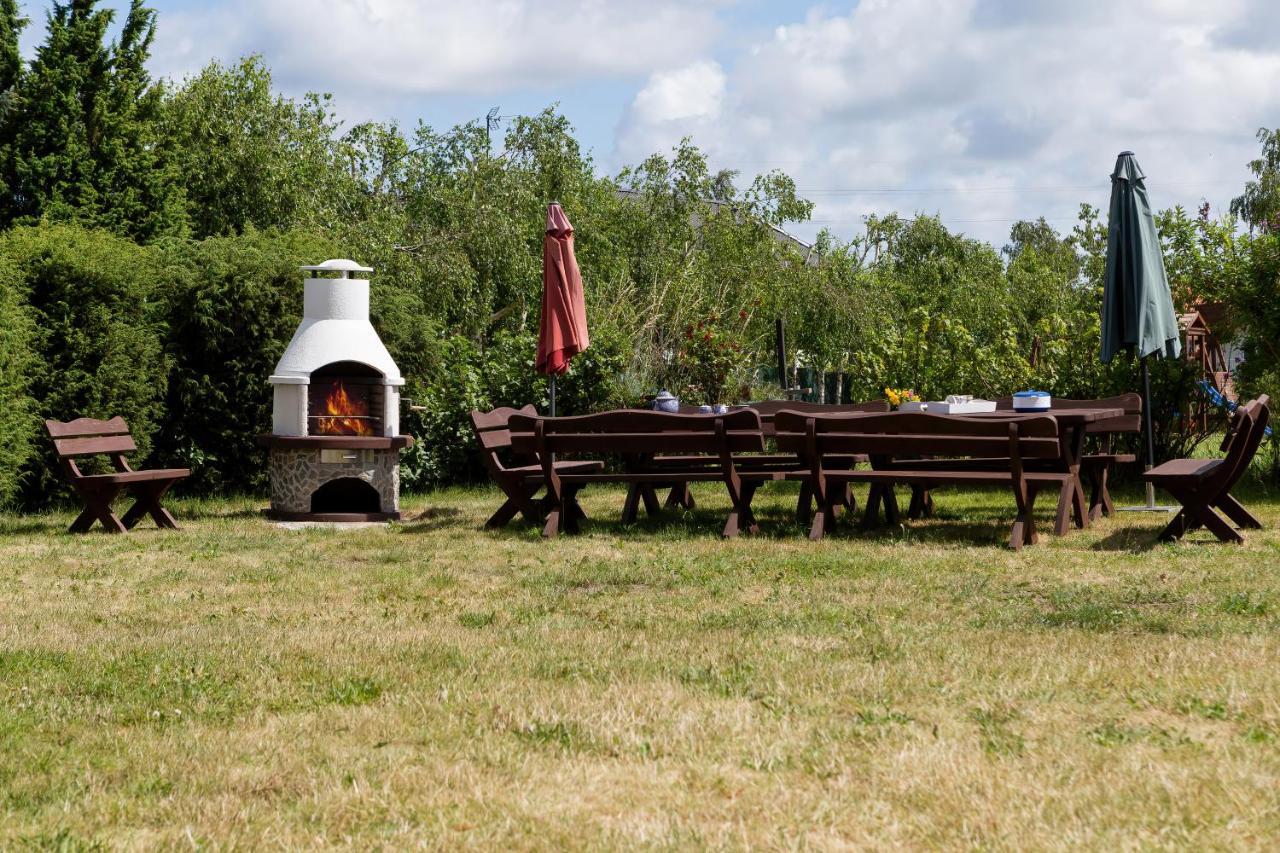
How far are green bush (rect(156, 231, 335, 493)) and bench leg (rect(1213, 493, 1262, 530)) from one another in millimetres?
8364

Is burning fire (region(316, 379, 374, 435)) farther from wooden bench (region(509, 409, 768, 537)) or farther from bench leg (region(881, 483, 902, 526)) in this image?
bench leg (region(881, 483, 902, 526))

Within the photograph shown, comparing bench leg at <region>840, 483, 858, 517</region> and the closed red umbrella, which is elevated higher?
the closed red umbrella

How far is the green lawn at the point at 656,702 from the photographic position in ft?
12.3

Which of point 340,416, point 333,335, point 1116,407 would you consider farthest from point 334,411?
point 1116,407

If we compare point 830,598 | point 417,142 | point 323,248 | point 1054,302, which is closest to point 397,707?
point 830,598

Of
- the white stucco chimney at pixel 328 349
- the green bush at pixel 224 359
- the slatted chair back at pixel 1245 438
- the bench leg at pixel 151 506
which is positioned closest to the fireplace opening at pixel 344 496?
the white stucco chimney at pixel 328 349

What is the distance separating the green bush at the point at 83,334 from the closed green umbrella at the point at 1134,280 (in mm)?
8424

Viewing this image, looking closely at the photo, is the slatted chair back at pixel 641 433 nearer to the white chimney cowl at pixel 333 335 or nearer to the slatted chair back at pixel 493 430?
the slatted chair back at pixel 493 430

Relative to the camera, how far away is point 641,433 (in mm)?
10250

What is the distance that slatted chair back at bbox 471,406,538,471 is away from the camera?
427 inches

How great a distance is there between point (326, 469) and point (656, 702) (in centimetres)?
733

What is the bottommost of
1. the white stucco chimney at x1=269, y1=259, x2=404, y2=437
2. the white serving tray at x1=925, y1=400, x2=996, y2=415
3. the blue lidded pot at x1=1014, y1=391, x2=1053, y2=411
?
the white serving tray at x1=925, y1=400, x2=996, y2=415

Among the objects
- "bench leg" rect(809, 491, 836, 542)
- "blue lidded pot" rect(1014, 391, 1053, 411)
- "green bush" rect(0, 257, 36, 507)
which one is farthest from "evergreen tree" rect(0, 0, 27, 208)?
"blue lidded pot" rect(1014, 391, 1053, 411)

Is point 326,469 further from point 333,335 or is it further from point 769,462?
point 769,462
